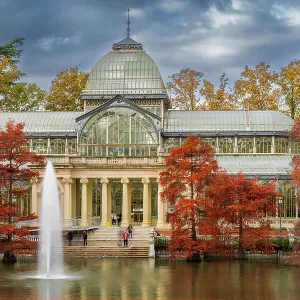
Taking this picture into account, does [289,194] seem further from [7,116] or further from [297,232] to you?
[7,116]

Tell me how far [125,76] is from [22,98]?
23800mm

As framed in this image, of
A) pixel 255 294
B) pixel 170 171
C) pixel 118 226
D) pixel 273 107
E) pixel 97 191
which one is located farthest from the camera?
pixel 273 107

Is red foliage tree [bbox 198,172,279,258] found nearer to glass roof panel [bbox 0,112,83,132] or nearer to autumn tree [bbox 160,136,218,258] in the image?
autumn tree [bbox 160,136,218,258]

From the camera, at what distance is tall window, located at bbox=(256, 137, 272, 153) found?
78.1m

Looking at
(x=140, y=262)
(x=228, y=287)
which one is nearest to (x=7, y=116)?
(x=140, y=262)

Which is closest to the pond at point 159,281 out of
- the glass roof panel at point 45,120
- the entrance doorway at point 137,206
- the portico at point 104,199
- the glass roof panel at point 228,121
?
the portico at point 104,199

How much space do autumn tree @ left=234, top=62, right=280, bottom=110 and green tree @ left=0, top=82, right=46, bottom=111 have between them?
2717 centimetres

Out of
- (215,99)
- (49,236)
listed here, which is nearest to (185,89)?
(215,99)

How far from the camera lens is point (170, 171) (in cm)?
5938

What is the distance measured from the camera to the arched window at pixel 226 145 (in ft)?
257

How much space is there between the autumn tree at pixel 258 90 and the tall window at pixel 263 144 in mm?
16948

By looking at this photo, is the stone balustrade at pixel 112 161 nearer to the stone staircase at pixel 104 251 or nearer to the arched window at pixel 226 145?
the arched window at pixel 226 145

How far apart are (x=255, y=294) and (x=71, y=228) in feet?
97.4

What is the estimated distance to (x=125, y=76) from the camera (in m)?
80.4
